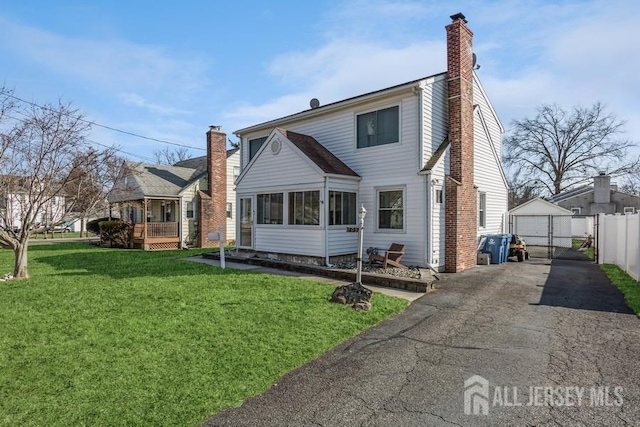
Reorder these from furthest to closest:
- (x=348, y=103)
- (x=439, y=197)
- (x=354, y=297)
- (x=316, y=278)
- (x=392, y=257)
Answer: (x=348, y=103), (x=439, y=197), (x=392, y=257), (x=316, y=278), (x=354, y=297)

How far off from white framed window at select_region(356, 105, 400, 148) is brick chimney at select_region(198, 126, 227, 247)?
11.7 m

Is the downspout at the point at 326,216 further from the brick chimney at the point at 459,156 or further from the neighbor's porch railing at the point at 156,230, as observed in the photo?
the neighbor's porch railing at the point at 156,230

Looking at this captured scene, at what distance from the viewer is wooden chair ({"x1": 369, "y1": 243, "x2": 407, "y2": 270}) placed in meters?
10.7

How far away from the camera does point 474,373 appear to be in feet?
14.3

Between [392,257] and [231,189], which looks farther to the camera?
[231,189]

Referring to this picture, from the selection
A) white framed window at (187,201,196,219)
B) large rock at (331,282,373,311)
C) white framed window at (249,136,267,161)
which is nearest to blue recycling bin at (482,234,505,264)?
large rock at (331,282,373,311)

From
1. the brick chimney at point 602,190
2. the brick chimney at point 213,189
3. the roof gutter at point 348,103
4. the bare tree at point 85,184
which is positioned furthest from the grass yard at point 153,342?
the brick chimney at point 602,190

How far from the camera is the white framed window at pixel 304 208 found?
11.9 metres

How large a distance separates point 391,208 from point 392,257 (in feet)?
5.76

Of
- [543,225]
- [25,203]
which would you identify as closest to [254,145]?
[25,203]

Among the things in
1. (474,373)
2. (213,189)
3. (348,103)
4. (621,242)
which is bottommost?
(474,373)

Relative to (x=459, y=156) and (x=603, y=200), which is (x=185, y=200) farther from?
(x=603, y=200)

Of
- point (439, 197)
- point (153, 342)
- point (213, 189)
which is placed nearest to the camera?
point (153, 342)

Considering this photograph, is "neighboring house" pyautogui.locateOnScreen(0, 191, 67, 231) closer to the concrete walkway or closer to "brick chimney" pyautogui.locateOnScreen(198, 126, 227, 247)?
the concrete walkway
